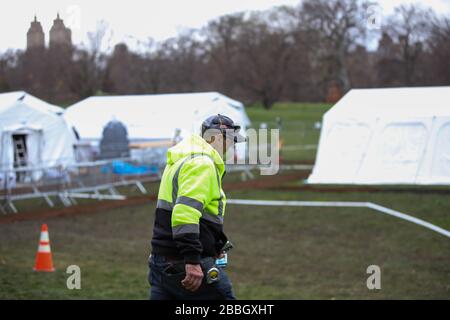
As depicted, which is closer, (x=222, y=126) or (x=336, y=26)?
(x=222, y=126)

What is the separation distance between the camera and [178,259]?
14.6 feet

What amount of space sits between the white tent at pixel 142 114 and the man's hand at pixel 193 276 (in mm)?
20891

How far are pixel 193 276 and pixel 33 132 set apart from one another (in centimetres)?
1937

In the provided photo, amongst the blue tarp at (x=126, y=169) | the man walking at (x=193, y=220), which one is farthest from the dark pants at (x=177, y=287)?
the blue tarp at (x=126, y=169)

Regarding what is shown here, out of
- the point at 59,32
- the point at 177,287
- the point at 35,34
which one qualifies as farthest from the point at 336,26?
the point at 177,287

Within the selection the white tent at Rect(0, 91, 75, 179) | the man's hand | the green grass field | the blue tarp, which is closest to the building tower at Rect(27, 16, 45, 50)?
the man's hand

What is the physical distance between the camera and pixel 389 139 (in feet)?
30.5

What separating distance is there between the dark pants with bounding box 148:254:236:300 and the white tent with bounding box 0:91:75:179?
55.0 feet

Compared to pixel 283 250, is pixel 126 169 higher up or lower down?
higher up

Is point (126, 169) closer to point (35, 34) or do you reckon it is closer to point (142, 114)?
point (142, 114)

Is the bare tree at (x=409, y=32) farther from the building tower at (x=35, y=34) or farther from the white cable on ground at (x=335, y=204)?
the white cable on ground at (x=335, y=204)

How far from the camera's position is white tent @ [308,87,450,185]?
6.64 metres

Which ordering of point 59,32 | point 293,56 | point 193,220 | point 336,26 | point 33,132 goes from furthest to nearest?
point 33,132 < point 293,56 < point 336,26 < point 59,32 < point 193,220
